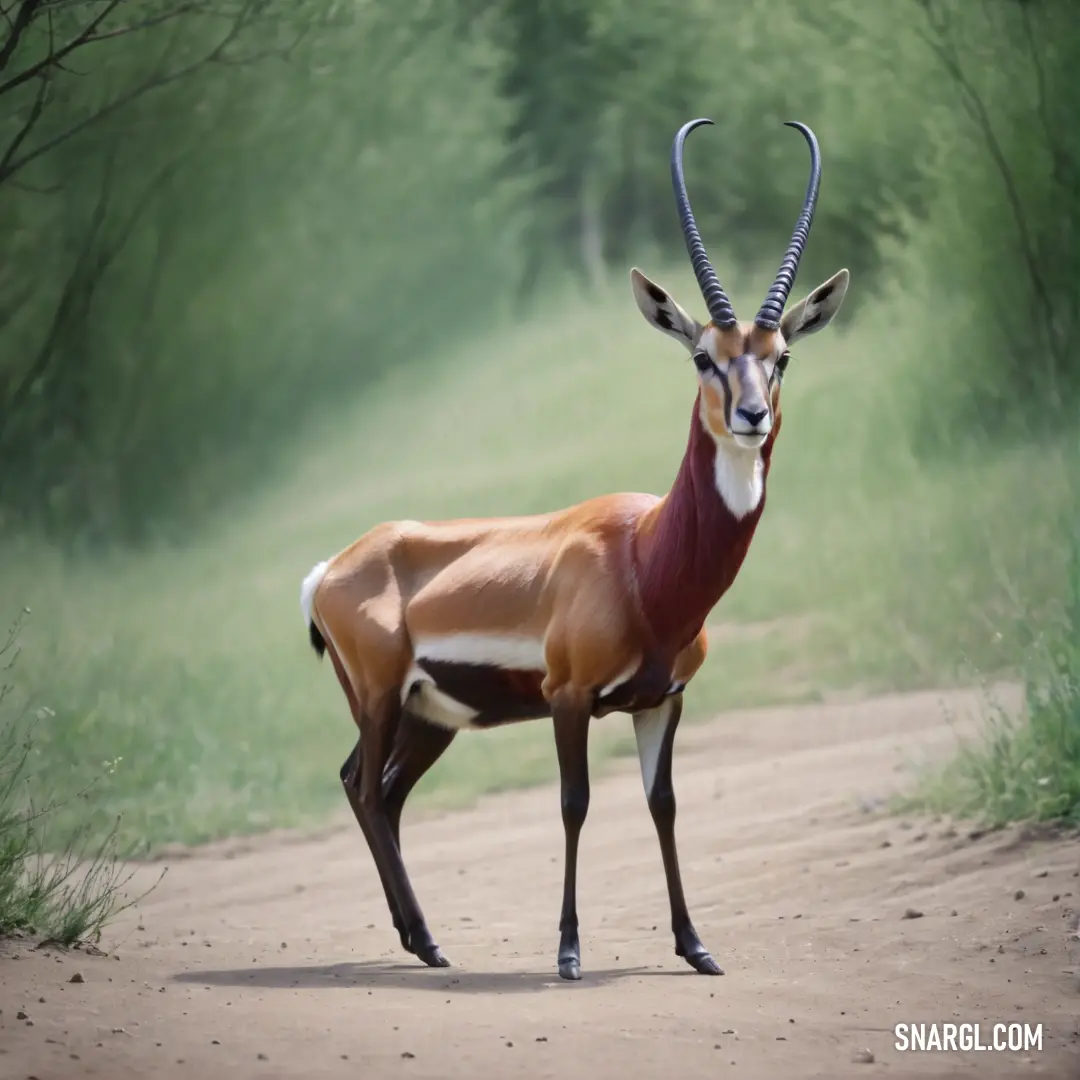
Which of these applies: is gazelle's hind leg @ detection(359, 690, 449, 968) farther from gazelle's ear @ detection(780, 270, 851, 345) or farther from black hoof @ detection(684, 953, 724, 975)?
gazelle's ear @ detection(780, 270, 851, 345)

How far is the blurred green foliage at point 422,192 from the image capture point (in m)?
9.77

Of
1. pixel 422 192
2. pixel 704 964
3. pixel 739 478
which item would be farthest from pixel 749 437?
pixel 422 192

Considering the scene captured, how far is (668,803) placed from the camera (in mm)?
5102

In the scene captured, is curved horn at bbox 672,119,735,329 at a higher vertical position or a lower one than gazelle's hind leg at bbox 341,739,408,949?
higher

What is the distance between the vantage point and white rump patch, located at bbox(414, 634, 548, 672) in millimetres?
5234

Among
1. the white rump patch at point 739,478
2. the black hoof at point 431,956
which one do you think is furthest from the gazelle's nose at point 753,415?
the black hoof at point 431,956

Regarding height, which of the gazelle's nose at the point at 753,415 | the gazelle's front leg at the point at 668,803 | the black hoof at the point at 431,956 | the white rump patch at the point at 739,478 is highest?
the gazelle's nose at the point at 753,415

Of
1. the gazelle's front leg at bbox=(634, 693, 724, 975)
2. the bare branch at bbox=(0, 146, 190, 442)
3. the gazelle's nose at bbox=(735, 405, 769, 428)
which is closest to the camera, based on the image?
the gazelle's nose at bbox=(735, 405, 769, 428)

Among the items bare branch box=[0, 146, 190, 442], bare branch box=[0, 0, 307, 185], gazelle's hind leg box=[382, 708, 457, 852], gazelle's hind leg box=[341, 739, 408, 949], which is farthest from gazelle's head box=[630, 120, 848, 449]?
bare branch box=[0, 146, 190, 442]

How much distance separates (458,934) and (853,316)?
5.79 meters

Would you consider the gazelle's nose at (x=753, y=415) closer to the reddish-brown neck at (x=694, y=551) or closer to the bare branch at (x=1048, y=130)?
the reddish-brown neck at (x=694, y=551)

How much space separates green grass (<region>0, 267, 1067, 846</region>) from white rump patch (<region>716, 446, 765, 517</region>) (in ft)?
12.2

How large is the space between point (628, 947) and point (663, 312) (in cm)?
217

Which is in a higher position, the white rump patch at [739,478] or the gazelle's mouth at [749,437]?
the gazelle's mouth at [749,437]
